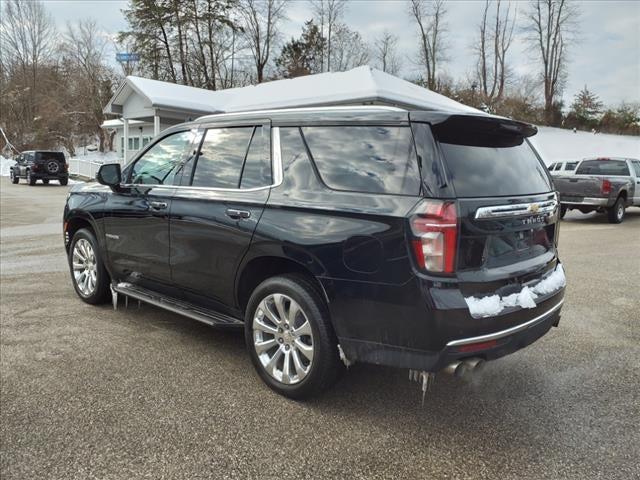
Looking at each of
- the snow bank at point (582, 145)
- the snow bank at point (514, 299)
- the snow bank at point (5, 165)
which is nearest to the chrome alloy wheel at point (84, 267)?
the snow bank at point (514, 299)

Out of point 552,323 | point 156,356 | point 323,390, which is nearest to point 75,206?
point 156,356

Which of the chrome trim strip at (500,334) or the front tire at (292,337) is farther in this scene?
the front tire at (292,337)

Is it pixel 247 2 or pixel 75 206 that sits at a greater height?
pixel 247 2

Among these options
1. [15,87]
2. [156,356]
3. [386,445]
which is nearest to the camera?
[386,445]

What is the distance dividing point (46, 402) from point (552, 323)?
328 centimetres

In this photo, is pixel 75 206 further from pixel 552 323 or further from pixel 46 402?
pixel 552 323

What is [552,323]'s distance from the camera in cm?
322

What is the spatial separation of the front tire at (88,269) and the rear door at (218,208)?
1392 mm

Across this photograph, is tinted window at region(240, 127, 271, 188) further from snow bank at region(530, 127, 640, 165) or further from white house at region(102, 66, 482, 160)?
snow bank at region(530, 127, 640, 165)

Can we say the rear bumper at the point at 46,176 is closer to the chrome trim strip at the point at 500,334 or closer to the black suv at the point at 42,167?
the black suv at the point at 42,167

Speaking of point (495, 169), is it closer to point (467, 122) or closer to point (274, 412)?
point (467, 122)

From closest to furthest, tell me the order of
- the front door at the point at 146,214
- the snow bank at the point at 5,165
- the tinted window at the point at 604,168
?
the front door at the point at 146,214, the tinted window at the point at 604,168, the snow bank at the point at 5,165

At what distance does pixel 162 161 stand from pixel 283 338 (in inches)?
81.7

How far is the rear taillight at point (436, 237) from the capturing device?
2559 mm
